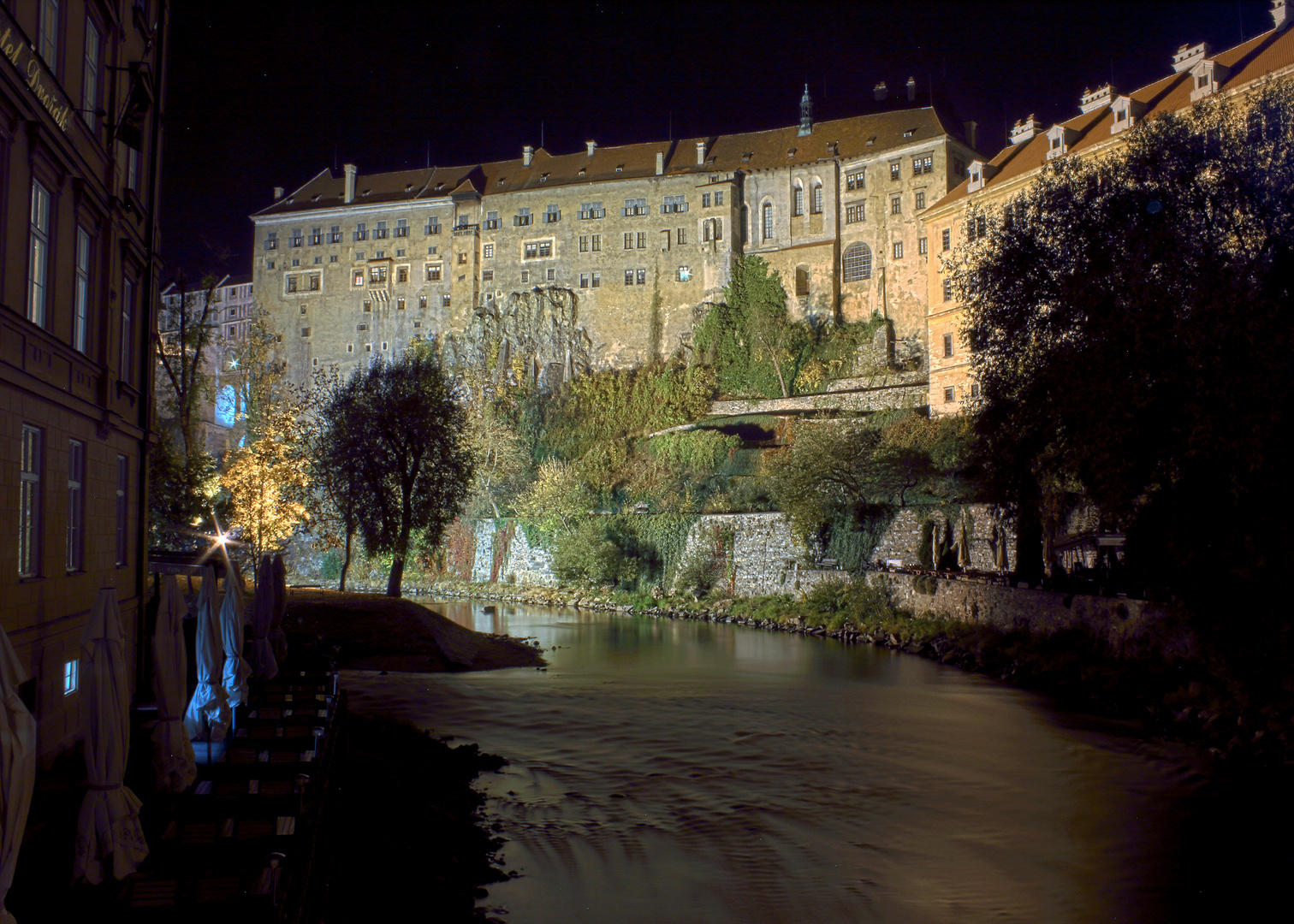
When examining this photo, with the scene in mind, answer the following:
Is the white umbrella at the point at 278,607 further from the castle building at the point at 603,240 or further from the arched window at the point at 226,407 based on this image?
the arched window at the point at 226,407

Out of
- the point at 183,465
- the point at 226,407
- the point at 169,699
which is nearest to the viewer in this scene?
the point at 169,699

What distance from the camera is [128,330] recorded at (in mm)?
11875

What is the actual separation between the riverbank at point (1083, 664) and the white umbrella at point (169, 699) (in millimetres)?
13024

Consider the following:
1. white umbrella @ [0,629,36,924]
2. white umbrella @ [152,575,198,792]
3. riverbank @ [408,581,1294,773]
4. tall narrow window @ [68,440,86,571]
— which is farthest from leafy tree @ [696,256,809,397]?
white umbrella @ [0,629,36,924]

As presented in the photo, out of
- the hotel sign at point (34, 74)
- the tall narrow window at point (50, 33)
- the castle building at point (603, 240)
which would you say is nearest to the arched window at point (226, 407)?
the castle building at point (603, 240)

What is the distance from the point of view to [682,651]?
2516 cm

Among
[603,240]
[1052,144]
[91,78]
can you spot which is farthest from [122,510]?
[603,240]

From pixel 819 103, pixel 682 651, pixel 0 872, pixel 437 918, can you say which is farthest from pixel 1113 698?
pixel 819 103

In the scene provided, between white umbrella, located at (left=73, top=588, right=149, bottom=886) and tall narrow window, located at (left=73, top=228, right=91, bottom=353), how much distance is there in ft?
16.9

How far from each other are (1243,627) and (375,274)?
58.2m

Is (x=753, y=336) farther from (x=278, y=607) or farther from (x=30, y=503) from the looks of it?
(x=30, y=503)

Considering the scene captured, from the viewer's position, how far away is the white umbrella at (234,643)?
9859 mm

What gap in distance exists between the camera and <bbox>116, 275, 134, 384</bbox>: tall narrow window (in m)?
11.5

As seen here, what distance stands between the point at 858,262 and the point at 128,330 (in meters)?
44.4
